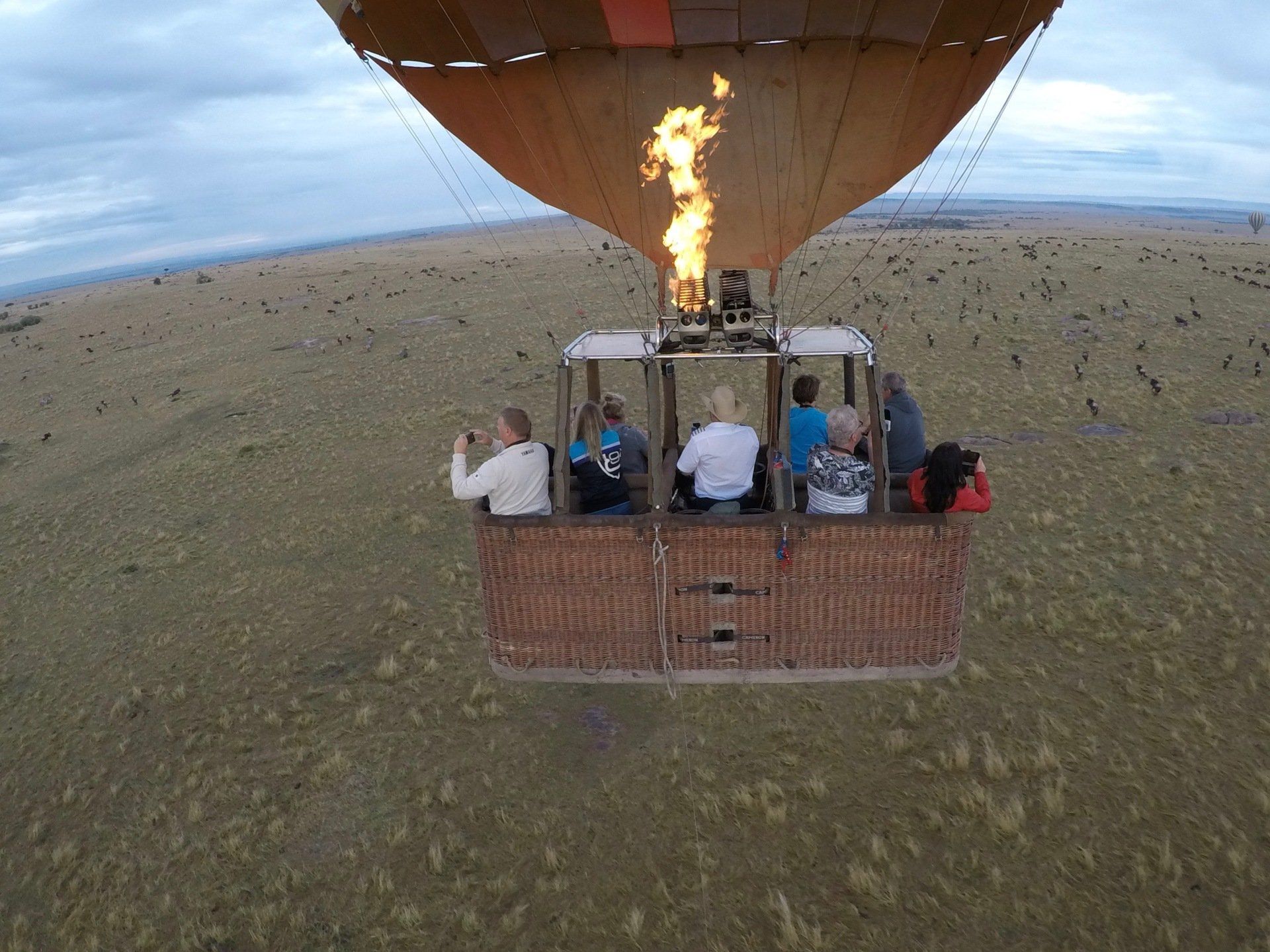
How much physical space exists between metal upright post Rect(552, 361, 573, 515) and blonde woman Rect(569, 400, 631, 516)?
117mm

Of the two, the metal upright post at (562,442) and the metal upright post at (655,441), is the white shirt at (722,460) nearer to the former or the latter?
the metal upright post at (655,441)

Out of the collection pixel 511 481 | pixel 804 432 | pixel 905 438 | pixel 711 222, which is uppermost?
pixel 711 222

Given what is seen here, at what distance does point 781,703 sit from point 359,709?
14.5 feet

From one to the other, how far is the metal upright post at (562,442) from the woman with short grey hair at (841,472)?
1.75 metres

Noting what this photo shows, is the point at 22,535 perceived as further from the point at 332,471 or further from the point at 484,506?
the point at 484,506

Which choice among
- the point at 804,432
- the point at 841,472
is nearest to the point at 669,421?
the point at 804,432

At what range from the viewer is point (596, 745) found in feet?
23.5

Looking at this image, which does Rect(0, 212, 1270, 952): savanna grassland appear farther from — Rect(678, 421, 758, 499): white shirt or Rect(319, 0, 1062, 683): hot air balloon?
Rect(678, 421, 758, 499): white shirt

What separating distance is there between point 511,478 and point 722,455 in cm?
149

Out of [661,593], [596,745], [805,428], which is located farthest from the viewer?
[596,745]

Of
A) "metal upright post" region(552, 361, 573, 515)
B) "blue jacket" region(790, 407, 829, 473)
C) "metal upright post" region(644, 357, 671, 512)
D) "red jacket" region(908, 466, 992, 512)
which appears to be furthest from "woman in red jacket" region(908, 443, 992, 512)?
"metal upright post" region(552, 361, 573, 515)

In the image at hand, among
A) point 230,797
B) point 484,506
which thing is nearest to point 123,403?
point 230,797

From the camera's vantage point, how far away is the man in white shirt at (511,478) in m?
5.02

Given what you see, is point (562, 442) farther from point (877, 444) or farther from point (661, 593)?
point (877, 444)
